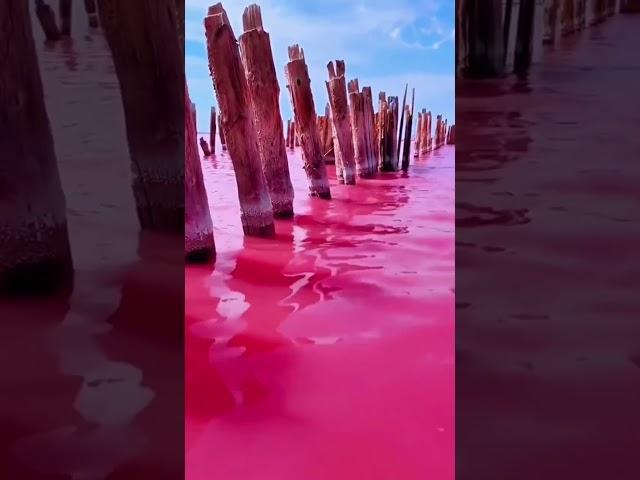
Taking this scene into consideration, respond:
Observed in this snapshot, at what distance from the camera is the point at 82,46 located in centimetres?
106

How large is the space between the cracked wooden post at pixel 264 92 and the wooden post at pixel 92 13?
243 cm

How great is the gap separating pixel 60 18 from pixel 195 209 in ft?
4.92

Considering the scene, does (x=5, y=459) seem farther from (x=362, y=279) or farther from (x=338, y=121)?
(x=338, y=121)

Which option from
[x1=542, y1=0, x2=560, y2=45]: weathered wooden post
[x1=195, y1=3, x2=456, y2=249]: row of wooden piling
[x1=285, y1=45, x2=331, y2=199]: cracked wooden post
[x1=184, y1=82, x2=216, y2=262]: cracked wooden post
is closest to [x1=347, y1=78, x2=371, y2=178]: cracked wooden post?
[x1=195, y1=3, x2=456, y2=249]: row of wooden piling

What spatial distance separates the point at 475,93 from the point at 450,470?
2.81 feet

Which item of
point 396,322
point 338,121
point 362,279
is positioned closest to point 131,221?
point 396,322

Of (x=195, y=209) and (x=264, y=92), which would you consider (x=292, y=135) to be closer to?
(x=264, y=92)

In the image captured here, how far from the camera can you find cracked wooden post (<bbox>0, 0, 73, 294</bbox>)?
45.6 inches

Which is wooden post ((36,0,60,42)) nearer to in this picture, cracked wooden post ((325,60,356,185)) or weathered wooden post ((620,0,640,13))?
weathered wooden post ((620,0,640,13))

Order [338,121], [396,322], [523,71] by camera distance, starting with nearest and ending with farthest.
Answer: [523,71]
[396,322]
[338,121]

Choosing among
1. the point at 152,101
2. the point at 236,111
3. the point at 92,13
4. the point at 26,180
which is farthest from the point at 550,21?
the point at 236,111

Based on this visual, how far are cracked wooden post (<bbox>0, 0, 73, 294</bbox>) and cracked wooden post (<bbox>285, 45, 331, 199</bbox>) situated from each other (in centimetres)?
347

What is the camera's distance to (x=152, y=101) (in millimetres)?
1105

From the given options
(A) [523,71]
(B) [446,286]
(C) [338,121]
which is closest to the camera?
(A) [523,71]
